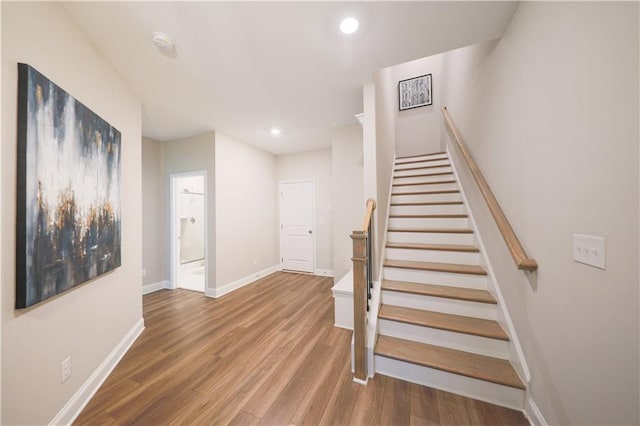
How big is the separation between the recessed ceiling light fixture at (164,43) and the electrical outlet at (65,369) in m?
2.19

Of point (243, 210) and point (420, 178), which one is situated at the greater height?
point (420, 178)

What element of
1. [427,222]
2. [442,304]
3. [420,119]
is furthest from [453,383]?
[420,119]

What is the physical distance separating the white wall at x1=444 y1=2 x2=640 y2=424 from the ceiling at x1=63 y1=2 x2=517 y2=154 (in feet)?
1.85

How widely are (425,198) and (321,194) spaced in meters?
2.03

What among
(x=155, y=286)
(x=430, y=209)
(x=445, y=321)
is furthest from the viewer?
(x=155, y=286)

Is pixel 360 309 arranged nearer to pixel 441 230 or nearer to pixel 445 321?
pixel 445 321

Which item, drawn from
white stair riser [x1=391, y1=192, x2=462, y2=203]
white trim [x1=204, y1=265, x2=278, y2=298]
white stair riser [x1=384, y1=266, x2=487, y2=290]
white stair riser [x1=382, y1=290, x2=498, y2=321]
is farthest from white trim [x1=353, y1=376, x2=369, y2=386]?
white trim [x1=204, y1=265, x2=278, y2=298]

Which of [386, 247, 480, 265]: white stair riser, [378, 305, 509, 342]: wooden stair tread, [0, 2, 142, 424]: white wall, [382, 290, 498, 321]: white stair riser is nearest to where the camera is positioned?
[0, 2, 142, 424]: white wall

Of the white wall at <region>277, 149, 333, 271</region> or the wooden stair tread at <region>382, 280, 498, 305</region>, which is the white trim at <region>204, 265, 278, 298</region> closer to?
the white wall at <region>277, 149, 333, 271</region>

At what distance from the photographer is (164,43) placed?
1.58m

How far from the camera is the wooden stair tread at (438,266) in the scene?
1929 mm

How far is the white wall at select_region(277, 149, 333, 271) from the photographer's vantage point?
4332mm

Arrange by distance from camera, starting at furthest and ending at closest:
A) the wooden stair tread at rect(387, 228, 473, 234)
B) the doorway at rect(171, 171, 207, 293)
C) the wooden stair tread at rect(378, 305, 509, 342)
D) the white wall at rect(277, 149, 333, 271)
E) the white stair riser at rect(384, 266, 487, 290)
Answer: the doorway at rect(171, 171, 207, 293)
the white wall at rect(277, 149, 333, 271)
the wooden stair tread at rect(387, 228, 473, 234)
the white stair riser at rect(384, 266, 487, 290)
the wooden stair tread at rect(378, 305, 509, 342)

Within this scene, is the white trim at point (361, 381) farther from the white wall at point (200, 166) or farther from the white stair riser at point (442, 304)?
the white wall at point (200, 166)
